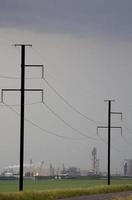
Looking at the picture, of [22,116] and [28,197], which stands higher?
[22,116]

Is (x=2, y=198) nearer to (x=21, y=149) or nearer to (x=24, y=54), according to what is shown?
(x=21, y=149)

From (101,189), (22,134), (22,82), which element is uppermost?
(22,82)

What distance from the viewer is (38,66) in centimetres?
6194

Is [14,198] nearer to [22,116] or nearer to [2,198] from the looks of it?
[2,198]

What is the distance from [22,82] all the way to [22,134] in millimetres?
4681

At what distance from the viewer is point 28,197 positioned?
53.8 meters

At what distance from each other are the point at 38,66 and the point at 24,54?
453 cm

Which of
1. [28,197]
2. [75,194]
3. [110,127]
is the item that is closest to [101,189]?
[75,194]

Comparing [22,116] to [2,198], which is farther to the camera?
[22,116]

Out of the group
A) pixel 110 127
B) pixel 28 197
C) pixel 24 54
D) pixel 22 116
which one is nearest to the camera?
pixel 28 197

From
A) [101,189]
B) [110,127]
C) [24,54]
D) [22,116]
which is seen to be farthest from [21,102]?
[110,127]

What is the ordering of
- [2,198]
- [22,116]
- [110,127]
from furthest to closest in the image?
[110,127], [22,116], [2,198]

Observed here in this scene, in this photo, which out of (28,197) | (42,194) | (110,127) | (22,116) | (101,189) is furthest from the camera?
(110,127)

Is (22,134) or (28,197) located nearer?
(28,197)
